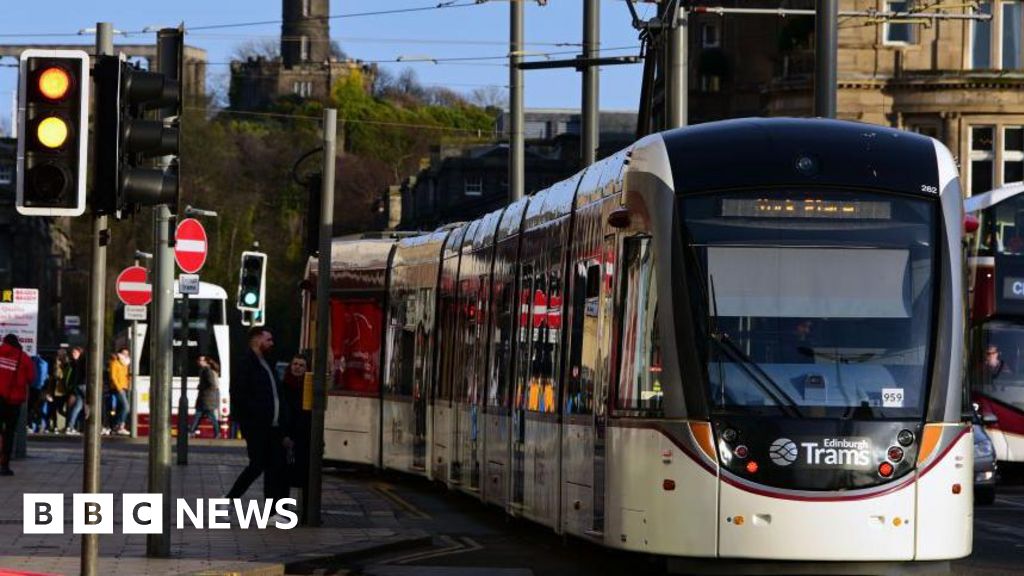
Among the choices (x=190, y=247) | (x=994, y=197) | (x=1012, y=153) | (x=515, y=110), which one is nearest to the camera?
(x=190, y=247)

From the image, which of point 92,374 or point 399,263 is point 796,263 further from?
point 399,263

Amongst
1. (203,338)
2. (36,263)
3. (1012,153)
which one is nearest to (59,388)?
(203,338)

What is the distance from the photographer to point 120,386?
4794 cm

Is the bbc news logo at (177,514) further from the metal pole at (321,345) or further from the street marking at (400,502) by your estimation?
the street marking at (400,502)

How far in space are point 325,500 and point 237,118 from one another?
15661 centimetres

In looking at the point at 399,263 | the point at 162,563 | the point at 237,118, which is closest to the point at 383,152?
the point at 237,118

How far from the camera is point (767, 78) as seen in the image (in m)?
80.4

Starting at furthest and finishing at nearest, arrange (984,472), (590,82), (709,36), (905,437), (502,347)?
(709,36)
(590,82)
(984,472)
(502,347)
(905,437)

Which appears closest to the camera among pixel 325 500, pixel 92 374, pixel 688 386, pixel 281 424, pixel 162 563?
pixel 92 374

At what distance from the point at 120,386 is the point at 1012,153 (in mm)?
32444

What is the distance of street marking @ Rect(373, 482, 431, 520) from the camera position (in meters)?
24.5

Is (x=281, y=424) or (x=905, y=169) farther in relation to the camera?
(x=281, y=424)

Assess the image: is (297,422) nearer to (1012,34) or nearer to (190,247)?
(190,247)

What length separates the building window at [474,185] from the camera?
130250mm
